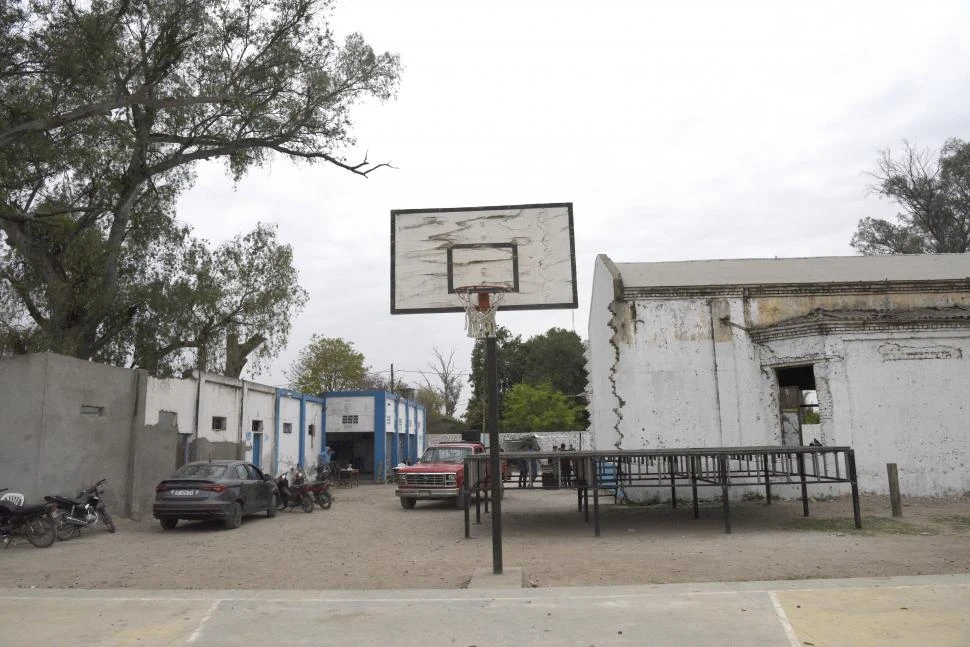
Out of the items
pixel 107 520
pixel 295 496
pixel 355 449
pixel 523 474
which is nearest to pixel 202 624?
pixel 107 520

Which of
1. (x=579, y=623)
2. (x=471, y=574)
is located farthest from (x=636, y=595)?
(x=471, y=574)

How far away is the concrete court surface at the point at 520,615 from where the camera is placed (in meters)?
5.92

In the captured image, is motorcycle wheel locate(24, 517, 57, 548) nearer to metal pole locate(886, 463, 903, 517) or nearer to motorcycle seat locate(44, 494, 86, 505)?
motorcycle seat locate(44, 494, 86, 505)

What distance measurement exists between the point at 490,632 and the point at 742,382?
13008mm

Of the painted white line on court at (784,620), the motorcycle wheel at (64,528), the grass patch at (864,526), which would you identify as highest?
the motorcycle wheel at (64,528)

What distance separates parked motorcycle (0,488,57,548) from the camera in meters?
11.8

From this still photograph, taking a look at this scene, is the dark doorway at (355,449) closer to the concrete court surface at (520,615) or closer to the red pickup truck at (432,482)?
the red pickup truck at (432,482)

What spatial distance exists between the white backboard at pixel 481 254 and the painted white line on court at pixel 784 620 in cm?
455

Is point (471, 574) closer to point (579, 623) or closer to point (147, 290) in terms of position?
point (579, 623)

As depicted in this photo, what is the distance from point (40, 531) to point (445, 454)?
10449 mm

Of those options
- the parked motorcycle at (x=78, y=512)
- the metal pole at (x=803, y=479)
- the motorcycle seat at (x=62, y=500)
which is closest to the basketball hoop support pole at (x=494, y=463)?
the metal pole at (x=803, y=479)

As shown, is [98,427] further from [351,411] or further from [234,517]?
[351,411]

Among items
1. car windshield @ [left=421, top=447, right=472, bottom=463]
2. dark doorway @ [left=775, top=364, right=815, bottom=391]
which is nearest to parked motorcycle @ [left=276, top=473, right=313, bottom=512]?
car windshield @ [left=421, top=447, right=472, bottom=463]

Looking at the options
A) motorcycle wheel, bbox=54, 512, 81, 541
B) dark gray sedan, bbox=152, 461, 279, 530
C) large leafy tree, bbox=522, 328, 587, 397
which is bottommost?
motorcycle wheel, bbox=54, 512, 81, 541
